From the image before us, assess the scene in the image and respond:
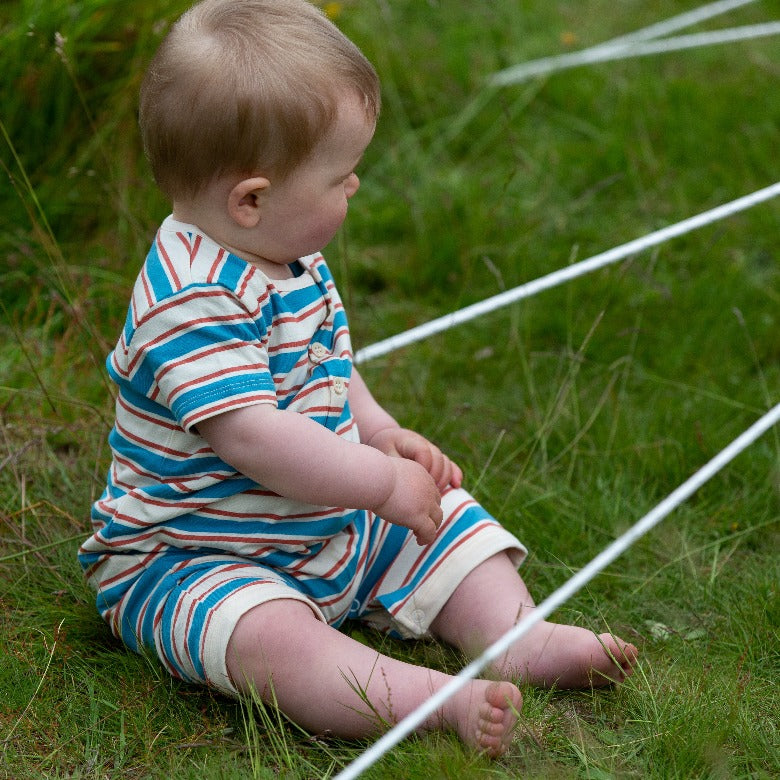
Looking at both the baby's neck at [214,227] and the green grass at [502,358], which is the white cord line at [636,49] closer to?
the green grass at [502,358]

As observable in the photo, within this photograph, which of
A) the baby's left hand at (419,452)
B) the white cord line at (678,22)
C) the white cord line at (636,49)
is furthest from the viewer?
the white cord line at (678,22)

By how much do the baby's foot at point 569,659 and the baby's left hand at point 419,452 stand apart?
0.27 meters

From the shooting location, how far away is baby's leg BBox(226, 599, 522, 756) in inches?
61.0

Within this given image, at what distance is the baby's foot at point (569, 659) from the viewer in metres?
1.67

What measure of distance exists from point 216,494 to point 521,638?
1.57 ft

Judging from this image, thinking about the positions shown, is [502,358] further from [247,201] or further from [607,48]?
[607,48]

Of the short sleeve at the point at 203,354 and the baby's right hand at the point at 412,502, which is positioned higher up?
the short sleeve at the point at 203,354

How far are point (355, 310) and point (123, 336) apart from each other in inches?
50.0

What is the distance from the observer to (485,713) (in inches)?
58.5

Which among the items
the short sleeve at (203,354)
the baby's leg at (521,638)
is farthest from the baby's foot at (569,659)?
the short sleeve at (203,354)

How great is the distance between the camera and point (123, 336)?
5.31 feet

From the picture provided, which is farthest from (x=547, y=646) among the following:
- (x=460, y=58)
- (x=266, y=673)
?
(x=460, y=58)

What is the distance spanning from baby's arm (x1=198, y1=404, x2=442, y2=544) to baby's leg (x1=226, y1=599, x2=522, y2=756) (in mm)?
167

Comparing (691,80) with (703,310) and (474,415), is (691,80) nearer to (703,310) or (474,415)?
(703,310)
